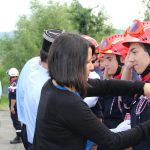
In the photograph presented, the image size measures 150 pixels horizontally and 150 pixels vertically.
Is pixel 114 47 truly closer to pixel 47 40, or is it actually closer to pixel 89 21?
pixel 47 40

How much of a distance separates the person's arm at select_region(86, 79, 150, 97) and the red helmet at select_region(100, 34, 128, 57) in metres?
1.46

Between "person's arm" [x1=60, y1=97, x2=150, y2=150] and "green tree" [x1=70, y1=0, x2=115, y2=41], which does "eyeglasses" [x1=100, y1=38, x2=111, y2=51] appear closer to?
"person's arm" [x1=60, y1=97, x2=150, y2=150]

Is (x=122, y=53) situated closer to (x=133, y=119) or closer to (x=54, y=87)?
(x=133, y=119)

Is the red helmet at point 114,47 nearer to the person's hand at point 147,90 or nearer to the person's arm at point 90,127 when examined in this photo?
the person's hand at point 147,90

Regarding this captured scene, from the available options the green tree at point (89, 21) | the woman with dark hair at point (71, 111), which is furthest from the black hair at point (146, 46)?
the green tree at point (89, 21)

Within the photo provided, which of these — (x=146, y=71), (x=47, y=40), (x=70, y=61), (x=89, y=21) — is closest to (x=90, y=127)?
(x=70, y=61)

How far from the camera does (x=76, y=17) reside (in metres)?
34.8

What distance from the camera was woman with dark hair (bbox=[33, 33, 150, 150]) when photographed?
259cm

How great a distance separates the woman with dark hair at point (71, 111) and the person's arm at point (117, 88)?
1.31 ft

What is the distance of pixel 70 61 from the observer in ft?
8.54

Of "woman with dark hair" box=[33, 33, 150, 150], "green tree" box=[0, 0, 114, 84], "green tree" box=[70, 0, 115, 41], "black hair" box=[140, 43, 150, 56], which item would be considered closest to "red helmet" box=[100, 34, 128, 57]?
"black hair" box=[140, 43, 150, 56]

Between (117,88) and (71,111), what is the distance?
27.2 inches

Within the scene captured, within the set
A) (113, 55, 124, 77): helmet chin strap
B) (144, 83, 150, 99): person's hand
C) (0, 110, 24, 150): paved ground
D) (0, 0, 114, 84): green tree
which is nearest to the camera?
(144, 83, 150, 99): person's hand

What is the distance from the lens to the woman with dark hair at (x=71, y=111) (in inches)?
102
